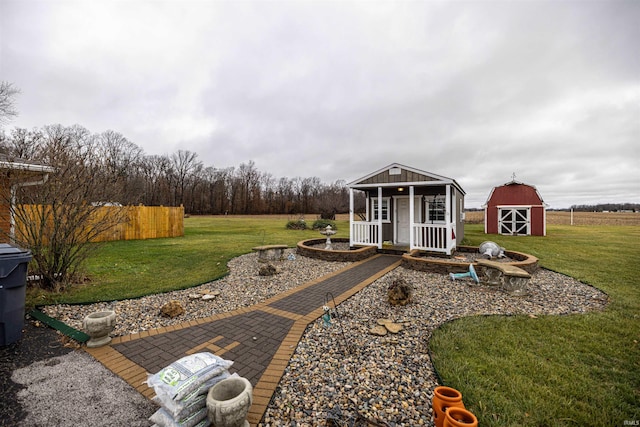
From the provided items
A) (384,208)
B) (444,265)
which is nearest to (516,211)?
(384,208)

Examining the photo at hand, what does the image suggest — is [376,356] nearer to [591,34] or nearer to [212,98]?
[591,34]

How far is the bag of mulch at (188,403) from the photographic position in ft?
6.04

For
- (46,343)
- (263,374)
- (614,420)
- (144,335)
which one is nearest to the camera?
(614,420)

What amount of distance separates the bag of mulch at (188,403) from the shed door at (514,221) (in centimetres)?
2125

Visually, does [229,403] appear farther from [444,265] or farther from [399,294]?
[444,265]

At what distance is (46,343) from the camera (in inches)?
131

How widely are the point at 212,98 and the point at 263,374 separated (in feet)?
59.7

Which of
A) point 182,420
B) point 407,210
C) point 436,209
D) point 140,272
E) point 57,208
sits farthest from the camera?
point 407,210

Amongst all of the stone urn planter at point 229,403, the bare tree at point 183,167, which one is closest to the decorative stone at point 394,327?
the stone urn planter at point 229,403

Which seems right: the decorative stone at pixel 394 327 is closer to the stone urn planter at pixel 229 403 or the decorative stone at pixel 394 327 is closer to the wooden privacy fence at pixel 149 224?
the stone urn planter at pixel 229 403

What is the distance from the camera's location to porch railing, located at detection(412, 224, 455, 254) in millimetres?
8707

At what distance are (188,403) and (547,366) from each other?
3.67 metres

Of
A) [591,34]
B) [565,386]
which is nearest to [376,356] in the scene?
[565,386]

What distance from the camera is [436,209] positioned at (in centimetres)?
1038
